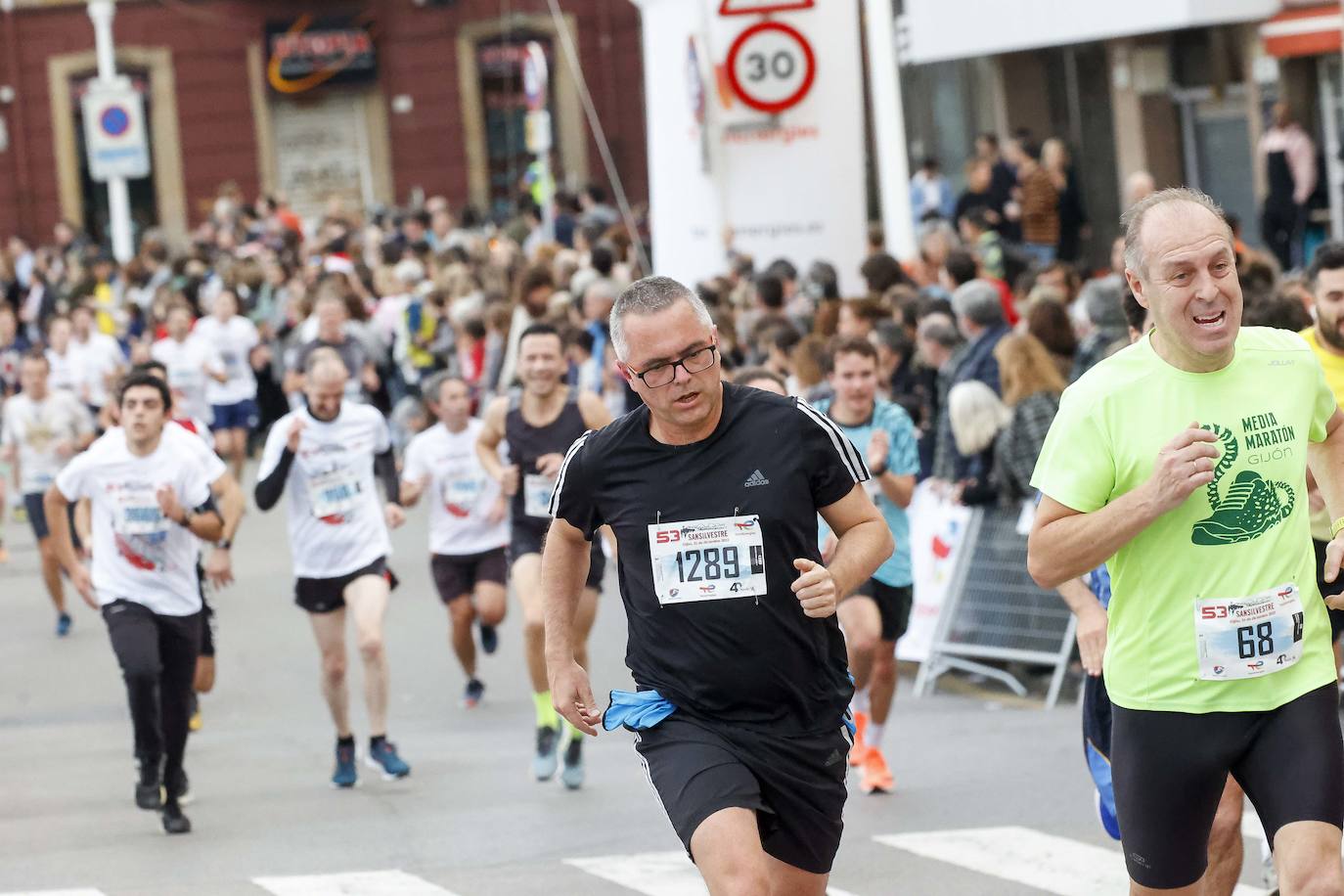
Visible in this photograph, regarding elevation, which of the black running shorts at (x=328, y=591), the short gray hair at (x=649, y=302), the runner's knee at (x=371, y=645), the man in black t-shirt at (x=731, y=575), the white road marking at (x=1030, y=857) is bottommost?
the white road marking at (x=1030, y=857)

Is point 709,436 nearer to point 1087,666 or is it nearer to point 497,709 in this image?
point 1087,666

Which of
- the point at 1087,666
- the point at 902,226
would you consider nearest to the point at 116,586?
the point at 1087,666

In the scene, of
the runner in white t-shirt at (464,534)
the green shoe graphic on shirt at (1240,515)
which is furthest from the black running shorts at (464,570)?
the green shoe graphic on shirt at (1240,515)

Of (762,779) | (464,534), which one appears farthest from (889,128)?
(762,779)

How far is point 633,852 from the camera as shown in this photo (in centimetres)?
882

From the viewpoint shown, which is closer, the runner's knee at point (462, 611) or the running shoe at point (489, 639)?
the runner's knee at point (462, 611)

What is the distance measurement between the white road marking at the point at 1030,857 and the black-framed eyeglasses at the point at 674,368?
10.4 feet

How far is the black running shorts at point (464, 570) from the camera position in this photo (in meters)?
12.8

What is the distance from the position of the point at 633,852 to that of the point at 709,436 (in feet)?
11.9

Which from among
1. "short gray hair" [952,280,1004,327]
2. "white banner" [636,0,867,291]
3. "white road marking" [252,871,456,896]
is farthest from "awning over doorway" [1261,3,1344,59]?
"white road marking" [252,871,456,896]

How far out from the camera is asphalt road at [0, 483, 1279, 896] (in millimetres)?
8484

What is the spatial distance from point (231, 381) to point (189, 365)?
1.97ft

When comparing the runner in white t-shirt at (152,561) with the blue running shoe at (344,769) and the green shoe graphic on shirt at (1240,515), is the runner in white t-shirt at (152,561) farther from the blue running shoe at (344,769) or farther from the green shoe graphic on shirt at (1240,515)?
the green shoe graphic on shirt at (1240,515)

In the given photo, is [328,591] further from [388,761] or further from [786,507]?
[786,507]
